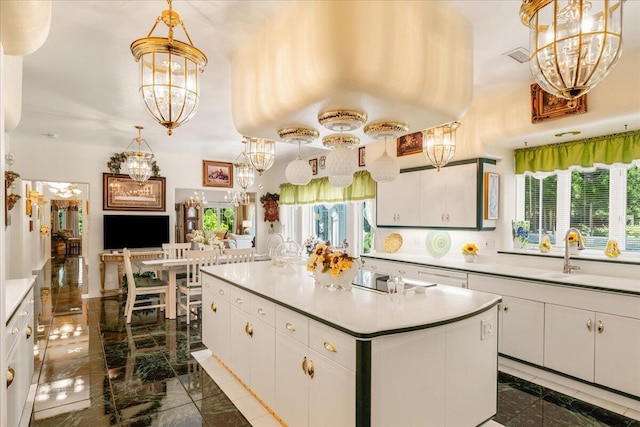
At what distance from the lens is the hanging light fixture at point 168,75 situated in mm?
1706

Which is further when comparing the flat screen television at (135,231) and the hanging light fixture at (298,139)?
the flat screen television at (135,231)

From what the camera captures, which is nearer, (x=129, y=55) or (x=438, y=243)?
(x=129, y=55)

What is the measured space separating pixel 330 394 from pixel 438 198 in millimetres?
3194

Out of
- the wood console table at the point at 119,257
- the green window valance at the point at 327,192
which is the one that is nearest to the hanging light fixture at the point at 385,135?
the green window valance at the point at 327,192

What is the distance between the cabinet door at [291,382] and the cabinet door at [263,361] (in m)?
0.08

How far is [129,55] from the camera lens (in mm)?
2832

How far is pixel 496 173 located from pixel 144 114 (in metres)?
4.37

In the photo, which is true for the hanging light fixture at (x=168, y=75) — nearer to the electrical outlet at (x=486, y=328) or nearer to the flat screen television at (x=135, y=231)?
the electrical outlet at (x=486, y=328)

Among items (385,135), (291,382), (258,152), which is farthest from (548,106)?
(291,382)

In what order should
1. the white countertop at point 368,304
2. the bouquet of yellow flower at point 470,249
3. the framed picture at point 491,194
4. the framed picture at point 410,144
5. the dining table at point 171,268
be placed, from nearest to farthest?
the white countertop at point 368,304 < the framed picture at point 491,194 < the bouquet of yellow flower at point 470,249 < the framed picture at point 410,144 < the dining table at point 171,268

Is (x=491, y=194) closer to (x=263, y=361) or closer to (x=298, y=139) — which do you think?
(x=298, y=139)

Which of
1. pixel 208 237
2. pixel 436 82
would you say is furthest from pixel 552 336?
pixel 208 237

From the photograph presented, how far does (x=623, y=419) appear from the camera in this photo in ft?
8.34

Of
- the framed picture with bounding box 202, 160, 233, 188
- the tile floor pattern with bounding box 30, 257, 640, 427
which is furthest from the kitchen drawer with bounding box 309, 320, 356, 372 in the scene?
the framed picture with bounding box 202, 160, 233, 188
